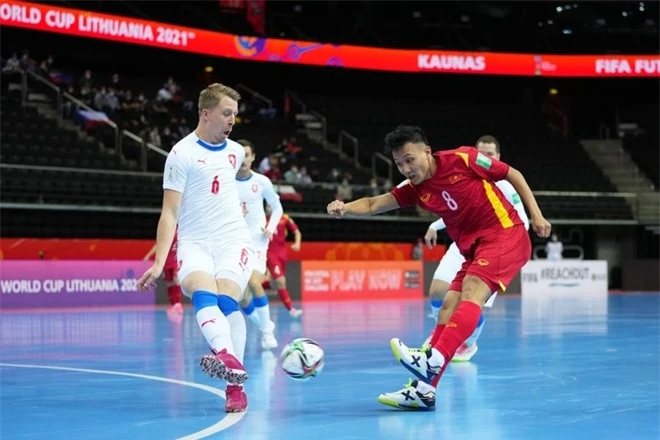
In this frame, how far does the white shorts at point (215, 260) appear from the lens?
7293 mm

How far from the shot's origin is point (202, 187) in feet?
24.3

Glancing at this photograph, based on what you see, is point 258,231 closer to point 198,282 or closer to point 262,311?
point 262,311

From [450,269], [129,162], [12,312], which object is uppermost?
[129,162]

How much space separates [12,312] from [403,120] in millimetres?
23587

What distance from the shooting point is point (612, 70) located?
1710 inches

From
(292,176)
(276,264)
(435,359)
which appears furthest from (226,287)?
(292,176)

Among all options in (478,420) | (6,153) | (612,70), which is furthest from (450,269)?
(612,70)

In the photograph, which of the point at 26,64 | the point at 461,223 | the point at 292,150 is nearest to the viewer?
the point at 461,223

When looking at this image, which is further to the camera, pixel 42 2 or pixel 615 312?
pixel 42 2

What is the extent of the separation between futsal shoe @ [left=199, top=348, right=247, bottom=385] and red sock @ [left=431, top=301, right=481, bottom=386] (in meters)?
1.35

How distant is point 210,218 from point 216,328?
0.85m

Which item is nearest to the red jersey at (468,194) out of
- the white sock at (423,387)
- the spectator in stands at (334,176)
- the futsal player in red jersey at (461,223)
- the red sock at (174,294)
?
the futsal player in red jersey at (461,223)

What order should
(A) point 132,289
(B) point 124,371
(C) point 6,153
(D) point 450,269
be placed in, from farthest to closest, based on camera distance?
(C) point 6,153 < (A) point 132,289 < (D) point 450,269 < (B) point 124,371

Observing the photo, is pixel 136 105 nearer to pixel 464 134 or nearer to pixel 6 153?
pixel 6 153
